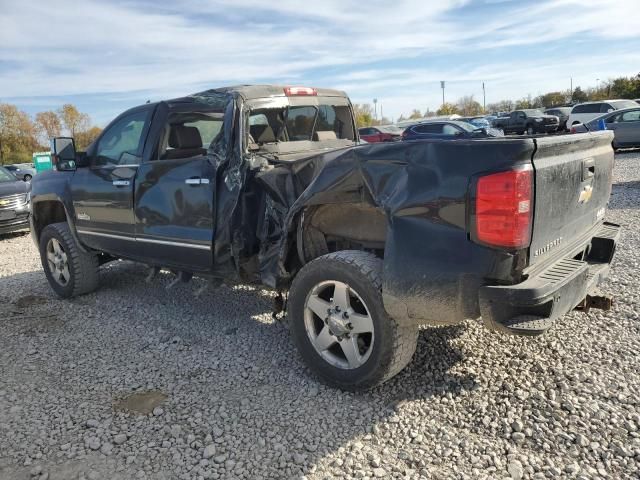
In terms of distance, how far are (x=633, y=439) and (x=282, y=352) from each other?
233 cm

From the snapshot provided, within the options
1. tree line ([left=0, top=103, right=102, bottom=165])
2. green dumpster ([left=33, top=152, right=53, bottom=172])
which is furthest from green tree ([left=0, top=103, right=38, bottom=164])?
green dumpster ([left=33, top=152, right=53, bottom=172])

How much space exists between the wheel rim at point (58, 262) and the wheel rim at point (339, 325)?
3492 millimetres

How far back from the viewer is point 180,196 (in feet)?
14.1

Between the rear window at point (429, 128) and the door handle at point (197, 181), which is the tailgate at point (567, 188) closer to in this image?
the door handle at point (197, 181)

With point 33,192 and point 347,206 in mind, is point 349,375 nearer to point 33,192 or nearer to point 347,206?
point 347,206

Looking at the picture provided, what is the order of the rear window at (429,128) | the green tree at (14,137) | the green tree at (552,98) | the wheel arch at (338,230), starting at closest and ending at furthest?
the wheel arch at (338,230) → the rear window at (429,128) → the green tree at (14,137) → the green tree at (552,98)

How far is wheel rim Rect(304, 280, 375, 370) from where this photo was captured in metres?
3.29

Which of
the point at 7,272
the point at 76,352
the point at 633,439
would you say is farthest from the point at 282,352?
Answer: the point at 7,272

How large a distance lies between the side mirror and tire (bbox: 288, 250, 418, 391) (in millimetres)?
3169

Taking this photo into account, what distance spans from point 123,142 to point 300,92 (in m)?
1.78

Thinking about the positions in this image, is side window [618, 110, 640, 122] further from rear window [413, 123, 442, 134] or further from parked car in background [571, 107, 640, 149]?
rear window [413, 123, 442, 134]

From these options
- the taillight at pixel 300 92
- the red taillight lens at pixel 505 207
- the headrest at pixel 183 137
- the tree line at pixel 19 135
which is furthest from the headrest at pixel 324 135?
the tree line at pixel 19 135

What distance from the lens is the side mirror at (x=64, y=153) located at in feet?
17.5

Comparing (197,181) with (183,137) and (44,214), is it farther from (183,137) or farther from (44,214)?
(44,214)
